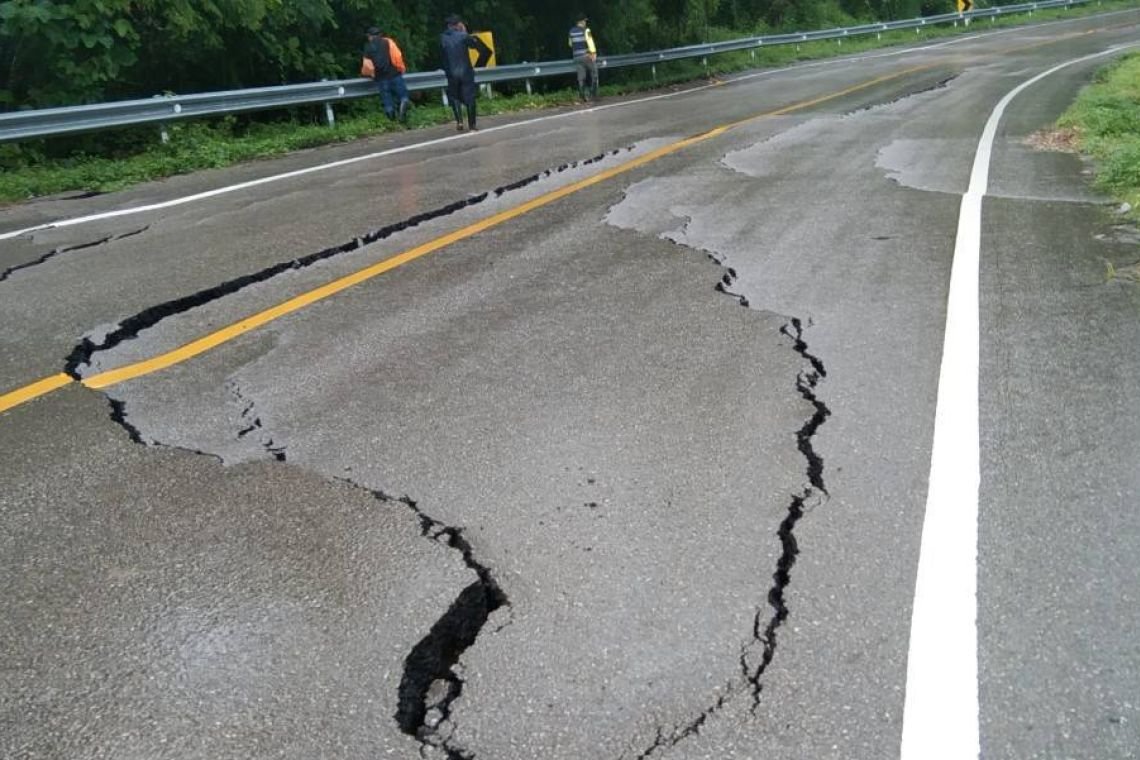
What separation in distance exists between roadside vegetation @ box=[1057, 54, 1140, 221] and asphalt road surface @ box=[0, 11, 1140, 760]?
3.34ft

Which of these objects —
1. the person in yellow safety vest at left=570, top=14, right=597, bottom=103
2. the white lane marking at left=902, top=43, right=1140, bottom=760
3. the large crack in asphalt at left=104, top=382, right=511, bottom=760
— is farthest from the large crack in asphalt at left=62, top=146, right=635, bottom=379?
the person in yellow safety vest at left=570, top=14, right=597, bottom=103

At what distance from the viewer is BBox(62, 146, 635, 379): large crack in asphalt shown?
212 inches

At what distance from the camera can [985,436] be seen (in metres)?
4.06

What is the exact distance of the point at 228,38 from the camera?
55.6 ft

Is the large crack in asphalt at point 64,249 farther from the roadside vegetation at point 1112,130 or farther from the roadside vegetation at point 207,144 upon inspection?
the roadside vegetation at point 1112,130

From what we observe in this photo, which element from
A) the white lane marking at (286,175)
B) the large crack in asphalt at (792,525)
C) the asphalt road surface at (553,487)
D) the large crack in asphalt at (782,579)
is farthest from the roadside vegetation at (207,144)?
the large crack in asphalt at (782,579)

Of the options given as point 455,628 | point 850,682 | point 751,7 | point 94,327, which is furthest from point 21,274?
point 751,7

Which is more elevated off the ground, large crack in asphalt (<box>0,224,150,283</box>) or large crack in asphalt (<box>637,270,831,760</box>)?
large crack in asphalt (<box>0,224,150,283</box>)

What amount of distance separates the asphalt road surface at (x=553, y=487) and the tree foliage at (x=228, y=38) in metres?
6.80

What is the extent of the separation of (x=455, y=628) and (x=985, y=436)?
2316 millimetres

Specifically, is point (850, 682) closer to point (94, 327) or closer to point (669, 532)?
point (669, 532)

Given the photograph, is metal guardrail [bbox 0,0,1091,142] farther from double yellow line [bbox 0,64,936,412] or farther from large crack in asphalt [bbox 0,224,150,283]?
double yellow line [bbox 0,64,936,412]

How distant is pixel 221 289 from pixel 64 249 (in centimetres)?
234

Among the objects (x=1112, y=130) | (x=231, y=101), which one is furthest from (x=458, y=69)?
(x=1112, y=130)
